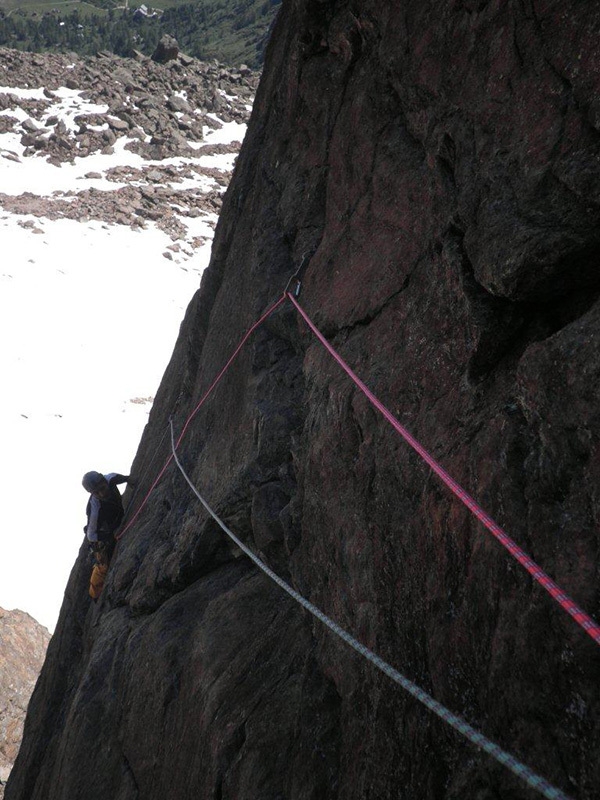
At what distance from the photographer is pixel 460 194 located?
362cm

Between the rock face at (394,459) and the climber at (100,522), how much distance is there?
141 cm

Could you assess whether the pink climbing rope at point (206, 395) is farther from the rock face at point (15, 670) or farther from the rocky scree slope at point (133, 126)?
the rocky scree slope at point (133, 126)

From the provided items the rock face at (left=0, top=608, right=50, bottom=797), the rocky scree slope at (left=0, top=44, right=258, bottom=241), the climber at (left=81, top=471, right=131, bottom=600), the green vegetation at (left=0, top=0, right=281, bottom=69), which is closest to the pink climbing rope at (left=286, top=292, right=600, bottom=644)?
the climber at (left=81, top=471, right=131, bottom=600)

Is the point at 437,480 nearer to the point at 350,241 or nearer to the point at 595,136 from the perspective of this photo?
the point at 595,136

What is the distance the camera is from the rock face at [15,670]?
1111 centimetres

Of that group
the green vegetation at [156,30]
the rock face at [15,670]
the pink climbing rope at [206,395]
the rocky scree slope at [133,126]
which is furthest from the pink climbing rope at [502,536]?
the green vegetation at [156,30]

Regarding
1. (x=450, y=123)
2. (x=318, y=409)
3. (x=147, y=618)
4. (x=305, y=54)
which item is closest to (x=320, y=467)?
(x=318, y=409)

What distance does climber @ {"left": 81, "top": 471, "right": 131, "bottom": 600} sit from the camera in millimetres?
8195

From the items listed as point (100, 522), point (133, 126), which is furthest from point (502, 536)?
point (133, 126)

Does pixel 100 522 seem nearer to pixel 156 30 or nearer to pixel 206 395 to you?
pixel 206 395

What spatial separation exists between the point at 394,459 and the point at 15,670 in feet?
36.5

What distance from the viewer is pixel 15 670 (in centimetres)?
1185

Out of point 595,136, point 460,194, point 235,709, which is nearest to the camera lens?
point 595,136

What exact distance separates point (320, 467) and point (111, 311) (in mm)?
22407
